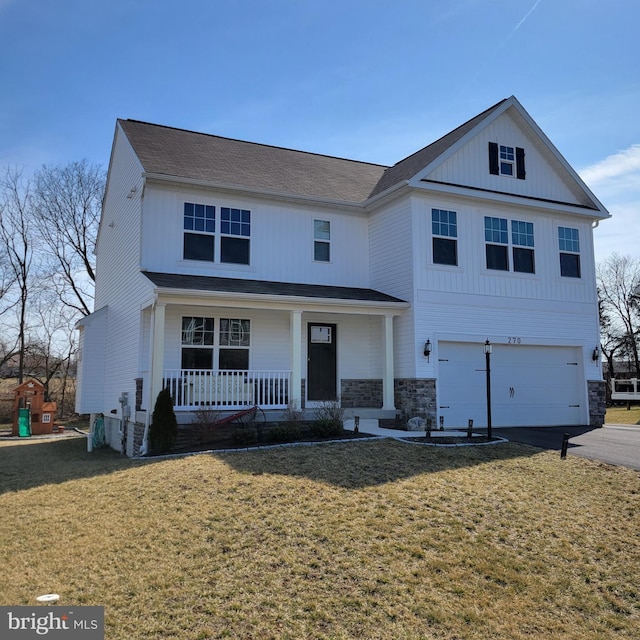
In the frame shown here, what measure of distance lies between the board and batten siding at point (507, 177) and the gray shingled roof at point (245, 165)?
105 inches

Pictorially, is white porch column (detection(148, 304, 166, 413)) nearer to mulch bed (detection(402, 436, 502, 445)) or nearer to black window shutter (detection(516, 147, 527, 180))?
mulch bed (detection(402, 436, 502, 445))

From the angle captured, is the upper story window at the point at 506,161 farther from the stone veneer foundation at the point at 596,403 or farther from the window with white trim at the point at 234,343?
the window with white trim at the point at 234,343

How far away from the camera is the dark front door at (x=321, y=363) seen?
1502 cm

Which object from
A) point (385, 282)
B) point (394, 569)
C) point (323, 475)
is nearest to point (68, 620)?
point (394, 569)

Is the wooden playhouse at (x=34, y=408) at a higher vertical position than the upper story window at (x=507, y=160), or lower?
lower

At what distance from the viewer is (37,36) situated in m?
11.7

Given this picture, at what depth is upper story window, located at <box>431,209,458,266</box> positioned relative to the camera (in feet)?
49.0

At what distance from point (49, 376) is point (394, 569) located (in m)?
31.3

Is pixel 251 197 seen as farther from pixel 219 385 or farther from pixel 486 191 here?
pixel 486 191

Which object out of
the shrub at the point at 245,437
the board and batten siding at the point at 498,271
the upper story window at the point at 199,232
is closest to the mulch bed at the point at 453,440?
the shrub at the point at 245,437

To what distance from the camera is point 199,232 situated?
47.4 feet

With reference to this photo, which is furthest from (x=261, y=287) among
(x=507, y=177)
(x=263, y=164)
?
(x=507, y=177)

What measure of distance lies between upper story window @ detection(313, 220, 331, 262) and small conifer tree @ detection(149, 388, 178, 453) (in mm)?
6153

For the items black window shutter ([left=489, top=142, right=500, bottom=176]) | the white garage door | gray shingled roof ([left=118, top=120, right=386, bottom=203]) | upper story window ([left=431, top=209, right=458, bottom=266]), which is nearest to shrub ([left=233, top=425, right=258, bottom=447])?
the white garage door
